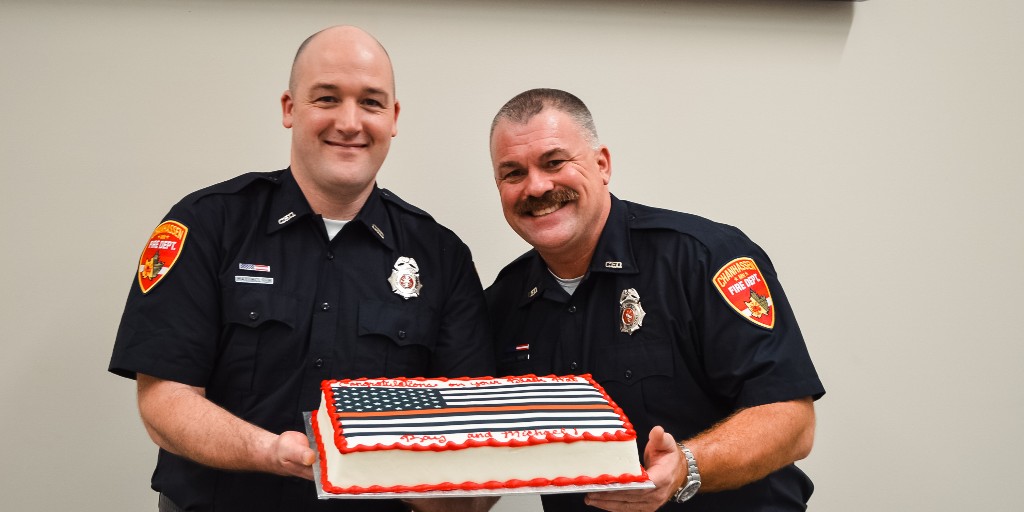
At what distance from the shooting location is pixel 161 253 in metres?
1.85

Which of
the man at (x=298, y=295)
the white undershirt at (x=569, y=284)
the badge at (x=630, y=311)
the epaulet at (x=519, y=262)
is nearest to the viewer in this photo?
the man at (x=298, y=295)

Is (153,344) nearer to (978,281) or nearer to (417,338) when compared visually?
(417,338)

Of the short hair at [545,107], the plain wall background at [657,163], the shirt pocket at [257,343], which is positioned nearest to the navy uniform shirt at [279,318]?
the shirt pocket at [257,343]

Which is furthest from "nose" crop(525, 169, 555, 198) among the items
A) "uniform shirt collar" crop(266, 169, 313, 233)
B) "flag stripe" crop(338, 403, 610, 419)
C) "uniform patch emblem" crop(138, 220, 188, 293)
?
"uniform patch emblem" crop(138, 220, 188, 293)

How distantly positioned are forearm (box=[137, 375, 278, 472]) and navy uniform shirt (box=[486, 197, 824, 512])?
747 millimetres

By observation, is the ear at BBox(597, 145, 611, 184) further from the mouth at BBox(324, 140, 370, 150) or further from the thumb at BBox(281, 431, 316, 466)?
the thumb at BBox(281, 431, 316, 466)

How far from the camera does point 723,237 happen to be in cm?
204

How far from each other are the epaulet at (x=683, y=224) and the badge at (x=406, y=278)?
519mm

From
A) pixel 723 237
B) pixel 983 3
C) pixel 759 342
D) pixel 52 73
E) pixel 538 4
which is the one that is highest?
pixel 983 3

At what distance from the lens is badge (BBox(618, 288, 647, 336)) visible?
6.60ft

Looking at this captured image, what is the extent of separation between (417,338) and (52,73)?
4.23 feet

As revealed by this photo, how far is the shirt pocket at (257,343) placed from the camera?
1.86 metres

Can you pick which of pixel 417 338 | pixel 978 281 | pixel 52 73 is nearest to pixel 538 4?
pixel 417 338

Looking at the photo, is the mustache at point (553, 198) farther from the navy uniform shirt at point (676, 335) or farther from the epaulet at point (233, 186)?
the epaulet at point (233, 186)
